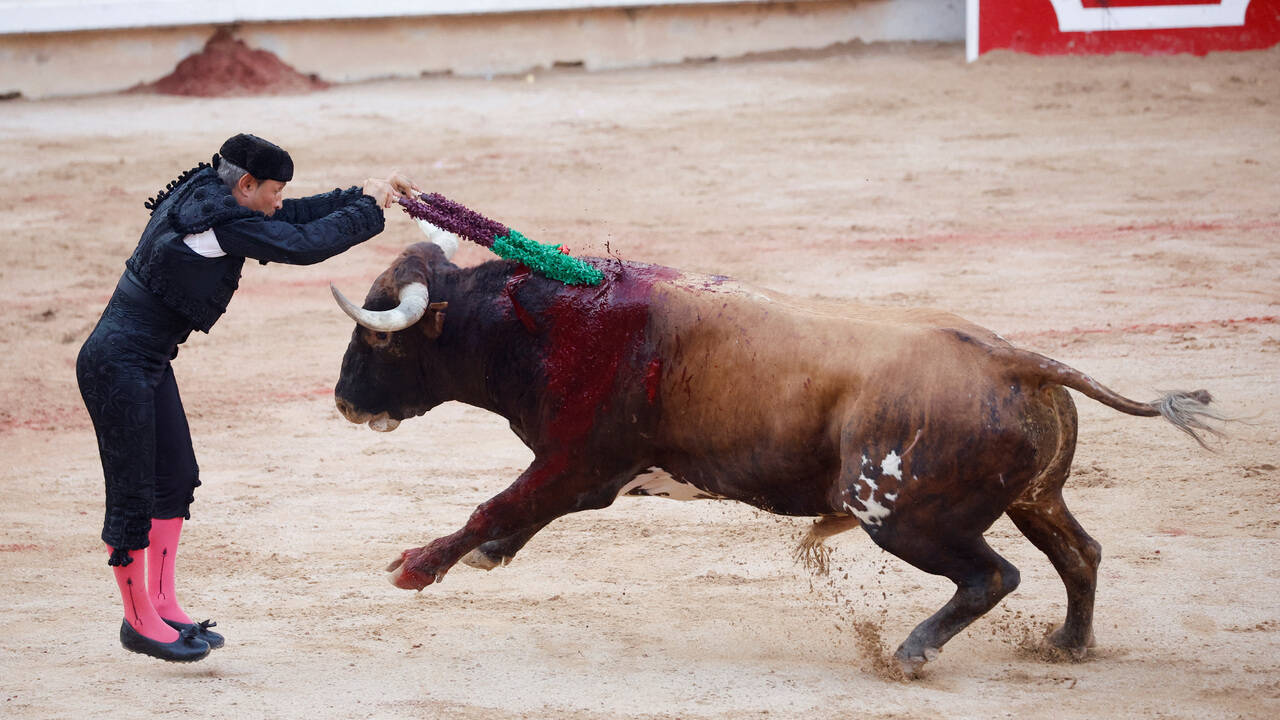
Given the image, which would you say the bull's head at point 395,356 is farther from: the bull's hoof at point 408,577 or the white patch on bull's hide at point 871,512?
the white patch on bull's hide at point 871,512

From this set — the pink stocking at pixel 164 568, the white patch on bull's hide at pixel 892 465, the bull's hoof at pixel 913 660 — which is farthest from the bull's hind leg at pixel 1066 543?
the pink stocking at pixel 164 568

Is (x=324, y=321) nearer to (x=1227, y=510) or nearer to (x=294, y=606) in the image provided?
(x=294, y=606)

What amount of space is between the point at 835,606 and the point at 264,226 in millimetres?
2314

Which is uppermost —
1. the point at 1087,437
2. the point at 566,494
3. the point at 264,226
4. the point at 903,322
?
the point at 264,226

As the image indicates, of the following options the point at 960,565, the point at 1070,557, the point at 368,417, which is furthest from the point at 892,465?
the point at 368,417

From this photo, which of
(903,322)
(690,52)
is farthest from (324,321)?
(690,52)

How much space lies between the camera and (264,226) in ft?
14.0

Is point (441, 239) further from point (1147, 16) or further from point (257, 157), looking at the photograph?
point (1147, 16)

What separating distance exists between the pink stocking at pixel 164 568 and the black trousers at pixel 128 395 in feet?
0.46

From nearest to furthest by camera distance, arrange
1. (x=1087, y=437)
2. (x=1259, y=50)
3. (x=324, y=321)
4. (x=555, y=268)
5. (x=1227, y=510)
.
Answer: (x=555, y=268) < (x=1227, y=510) < (x=1087, y=437) < (x=324, y=321) < (x=1259, y=50)

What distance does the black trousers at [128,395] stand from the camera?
14.3 feet

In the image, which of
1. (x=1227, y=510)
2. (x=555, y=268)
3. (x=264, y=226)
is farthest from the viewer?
(x=1227, y=510)

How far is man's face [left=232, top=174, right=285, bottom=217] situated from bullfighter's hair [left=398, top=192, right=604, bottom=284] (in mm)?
438

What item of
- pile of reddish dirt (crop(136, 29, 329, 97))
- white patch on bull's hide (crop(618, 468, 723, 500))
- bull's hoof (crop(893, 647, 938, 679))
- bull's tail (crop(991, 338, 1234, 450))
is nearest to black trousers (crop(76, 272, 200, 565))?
white patch on bull's hide (crop(618, 468, 723, 500))
